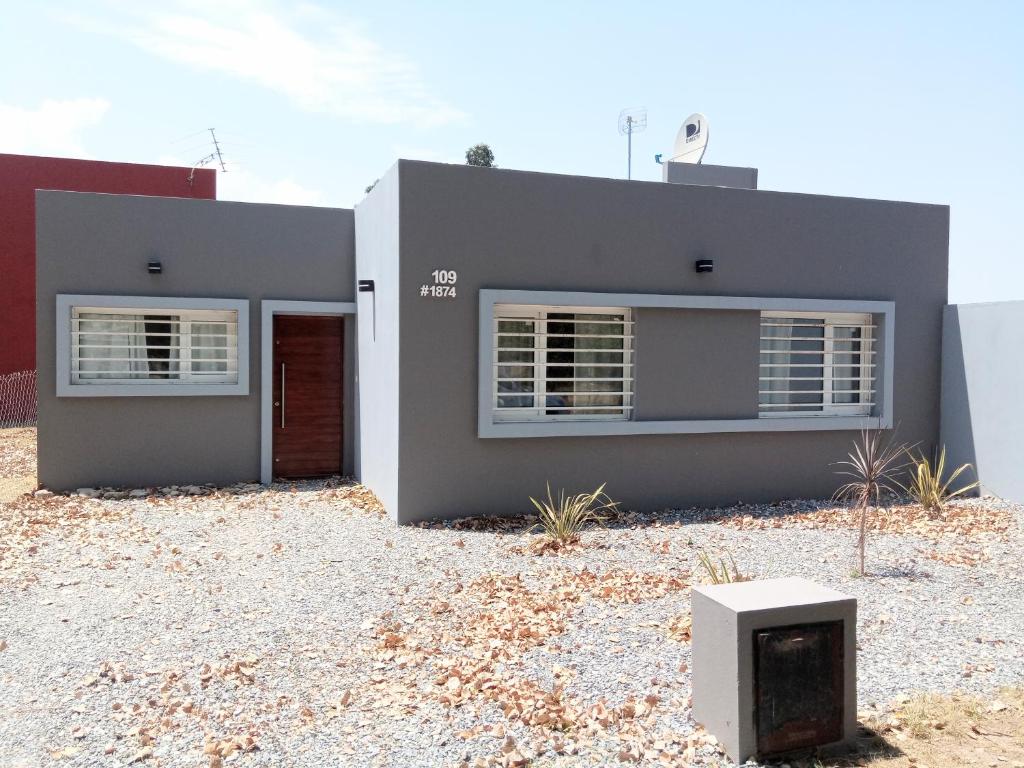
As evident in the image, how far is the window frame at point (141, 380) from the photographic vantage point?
10.1 metres

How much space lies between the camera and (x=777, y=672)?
12.0 feet

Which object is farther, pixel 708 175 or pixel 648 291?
pixel 708 175

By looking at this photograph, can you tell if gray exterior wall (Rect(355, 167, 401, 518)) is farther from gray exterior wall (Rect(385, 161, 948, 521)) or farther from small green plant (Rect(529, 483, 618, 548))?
small green plant (Rect(529, 483, 618, 548))

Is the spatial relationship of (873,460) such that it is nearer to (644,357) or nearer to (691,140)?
(644,357)

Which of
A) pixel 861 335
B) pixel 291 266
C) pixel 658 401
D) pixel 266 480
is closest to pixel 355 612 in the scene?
pixel 658 401

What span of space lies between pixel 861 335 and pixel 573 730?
26.7 feet

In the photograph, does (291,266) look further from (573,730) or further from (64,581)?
(573,730)

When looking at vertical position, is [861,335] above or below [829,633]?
above

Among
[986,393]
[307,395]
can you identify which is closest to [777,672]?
[986,393]

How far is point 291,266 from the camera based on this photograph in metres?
10.9

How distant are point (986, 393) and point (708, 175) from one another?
470 centimetres

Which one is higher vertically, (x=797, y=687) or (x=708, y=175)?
(x=708, y=175)

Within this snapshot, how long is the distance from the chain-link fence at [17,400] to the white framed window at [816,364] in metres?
15.8

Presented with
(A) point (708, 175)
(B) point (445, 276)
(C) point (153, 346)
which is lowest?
(C) point (153, 346)
